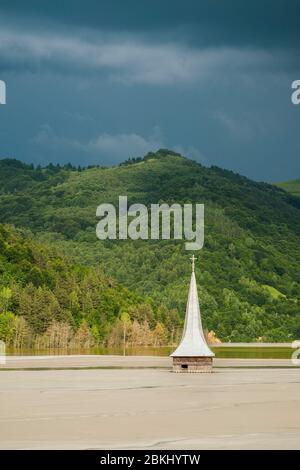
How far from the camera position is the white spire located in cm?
7962

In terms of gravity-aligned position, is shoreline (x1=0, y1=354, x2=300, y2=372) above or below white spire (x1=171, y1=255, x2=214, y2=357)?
below

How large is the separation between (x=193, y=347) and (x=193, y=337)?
764mm

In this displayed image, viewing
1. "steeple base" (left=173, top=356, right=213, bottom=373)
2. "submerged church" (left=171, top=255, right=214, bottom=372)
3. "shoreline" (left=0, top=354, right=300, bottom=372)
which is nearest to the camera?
"submerged church" (left=171, top=255, right=214, bottom=372)

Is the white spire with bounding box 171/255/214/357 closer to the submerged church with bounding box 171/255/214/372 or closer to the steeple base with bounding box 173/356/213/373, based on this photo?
the submerged church with bounding box 171/255/214/372

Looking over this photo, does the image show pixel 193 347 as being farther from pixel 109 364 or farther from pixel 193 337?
pixel 109 364

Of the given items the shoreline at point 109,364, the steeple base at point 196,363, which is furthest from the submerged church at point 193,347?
the shoreline at point 109,364

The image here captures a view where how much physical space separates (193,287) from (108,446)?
43839mm

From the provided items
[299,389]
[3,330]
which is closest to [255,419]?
[299,389]

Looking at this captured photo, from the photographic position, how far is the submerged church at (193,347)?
79625 mm

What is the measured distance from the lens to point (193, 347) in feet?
261

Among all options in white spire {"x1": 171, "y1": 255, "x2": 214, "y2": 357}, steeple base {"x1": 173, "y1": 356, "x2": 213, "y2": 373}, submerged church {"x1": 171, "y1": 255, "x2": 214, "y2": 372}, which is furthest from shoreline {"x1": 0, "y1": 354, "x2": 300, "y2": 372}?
white spire {"x1": 171, "y1": 255, "x2": 214, "y2": 357}

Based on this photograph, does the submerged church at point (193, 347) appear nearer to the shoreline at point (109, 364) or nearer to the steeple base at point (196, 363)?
the steeple base at point (196, 363)

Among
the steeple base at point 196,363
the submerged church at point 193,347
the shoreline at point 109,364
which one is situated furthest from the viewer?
the shoreline at point 109,364

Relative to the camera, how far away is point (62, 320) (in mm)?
188500
